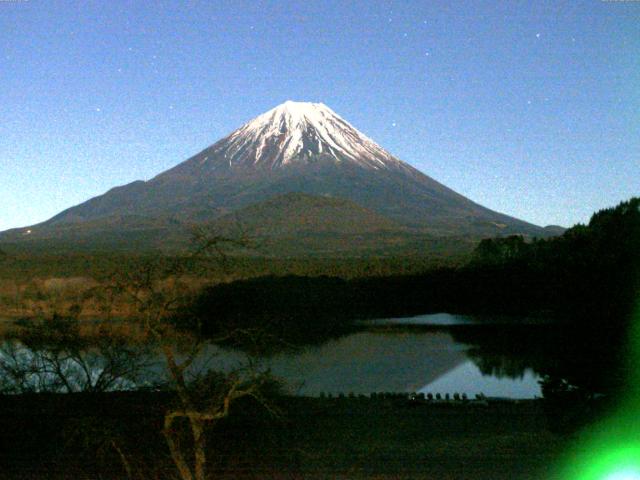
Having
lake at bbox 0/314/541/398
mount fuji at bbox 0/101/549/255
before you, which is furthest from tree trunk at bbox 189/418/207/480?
mount fuji at bbox 0/101/549/255

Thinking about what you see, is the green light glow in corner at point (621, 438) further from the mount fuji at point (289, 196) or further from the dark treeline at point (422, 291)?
the mount fuji at point (289, 196)

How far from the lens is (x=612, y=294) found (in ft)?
21.4

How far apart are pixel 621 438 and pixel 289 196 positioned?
9718 centimetres

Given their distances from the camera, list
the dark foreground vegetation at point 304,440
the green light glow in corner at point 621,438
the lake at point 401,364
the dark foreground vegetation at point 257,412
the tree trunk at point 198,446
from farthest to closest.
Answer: the lake at point 401,364 → the dark foreground vegetation at point 304,440 → the dark foreground vegetation at point 257,412 → the green light glow in corner at point 621,438 → the tree trunk at point 198,446

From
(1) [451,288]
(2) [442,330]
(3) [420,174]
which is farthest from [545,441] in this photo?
(3) [420,174]

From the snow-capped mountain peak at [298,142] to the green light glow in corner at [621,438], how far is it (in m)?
120

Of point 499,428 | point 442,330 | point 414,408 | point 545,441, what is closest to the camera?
point 545,441

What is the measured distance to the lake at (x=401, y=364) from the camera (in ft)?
55.0

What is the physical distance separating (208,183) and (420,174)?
38861 mm

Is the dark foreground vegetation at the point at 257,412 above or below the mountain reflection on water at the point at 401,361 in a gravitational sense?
above

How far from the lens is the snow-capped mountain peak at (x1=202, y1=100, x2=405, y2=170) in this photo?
A: 424 feet

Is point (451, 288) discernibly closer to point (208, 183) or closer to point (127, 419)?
point (127, 419)

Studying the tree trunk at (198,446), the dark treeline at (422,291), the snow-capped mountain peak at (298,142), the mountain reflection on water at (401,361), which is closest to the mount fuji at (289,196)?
the snow-capped mountain peak at (298,142)

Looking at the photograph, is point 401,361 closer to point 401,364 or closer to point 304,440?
point 401,364
